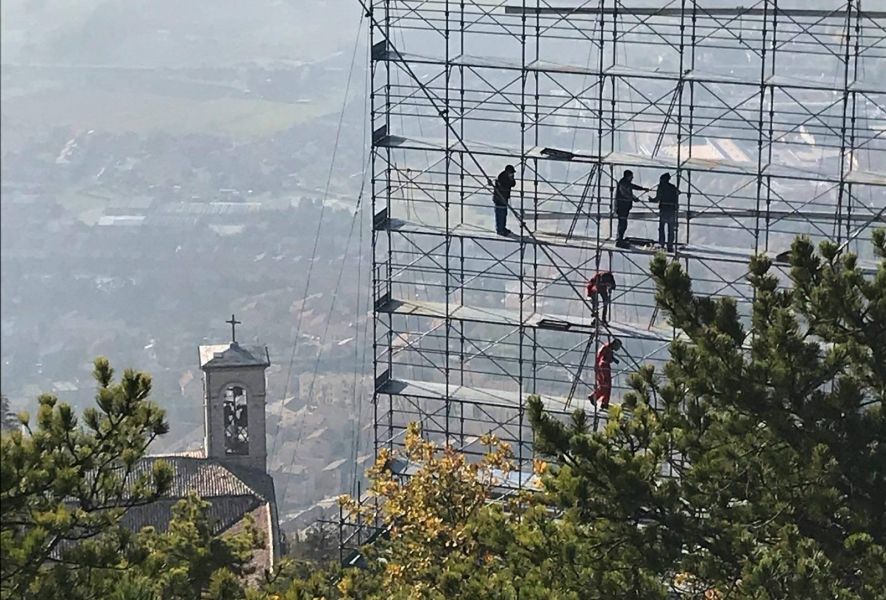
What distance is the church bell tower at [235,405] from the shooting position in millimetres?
28859

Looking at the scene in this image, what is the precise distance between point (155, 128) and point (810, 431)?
4886cm

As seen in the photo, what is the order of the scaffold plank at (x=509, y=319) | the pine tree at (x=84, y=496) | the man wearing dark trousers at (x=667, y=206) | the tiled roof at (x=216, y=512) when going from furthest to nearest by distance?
the tiled roof at (x=216, y=512)
the scaffold plank at (x=509, y=319)
the man wearing dark trousers at (x=667, y=206)
the pine tree at (x=84, y=496)

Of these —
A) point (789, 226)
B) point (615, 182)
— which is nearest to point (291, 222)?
point (789, 226)

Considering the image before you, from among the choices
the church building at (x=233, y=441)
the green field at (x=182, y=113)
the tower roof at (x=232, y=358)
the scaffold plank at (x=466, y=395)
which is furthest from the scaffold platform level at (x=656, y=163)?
the green field at (x=182, y=113)

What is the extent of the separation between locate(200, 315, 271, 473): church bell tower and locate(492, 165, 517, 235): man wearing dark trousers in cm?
1189

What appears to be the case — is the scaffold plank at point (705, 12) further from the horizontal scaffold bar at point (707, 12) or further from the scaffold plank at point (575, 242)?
the scaffold plank at point (575, 242)

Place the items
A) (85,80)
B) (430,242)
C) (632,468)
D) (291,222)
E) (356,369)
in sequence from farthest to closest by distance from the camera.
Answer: (291,222), (85,80), (356,369), (430,242), (632,468)

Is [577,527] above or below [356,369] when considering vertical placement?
above

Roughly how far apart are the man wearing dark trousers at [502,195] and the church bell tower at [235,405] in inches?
468

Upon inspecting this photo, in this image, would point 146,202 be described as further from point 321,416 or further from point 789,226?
point 789,226

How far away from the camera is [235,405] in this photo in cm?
2938

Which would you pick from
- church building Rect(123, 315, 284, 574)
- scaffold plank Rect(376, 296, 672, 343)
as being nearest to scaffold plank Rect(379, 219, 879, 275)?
scaffold plank Rect(376, 296, 672, 343)

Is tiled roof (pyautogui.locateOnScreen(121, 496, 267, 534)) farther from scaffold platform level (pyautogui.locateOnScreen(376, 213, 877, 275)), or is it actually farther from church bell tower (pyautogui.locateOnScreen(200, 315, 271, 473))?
scaffold platform level (pyautogui.locateOnScreen(376, 213, 877, 275))

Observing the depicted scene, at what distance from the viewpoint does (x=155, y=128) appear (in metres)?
57.8
